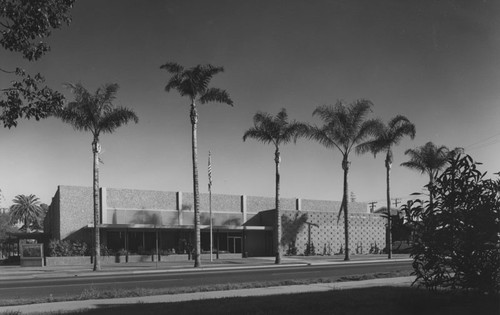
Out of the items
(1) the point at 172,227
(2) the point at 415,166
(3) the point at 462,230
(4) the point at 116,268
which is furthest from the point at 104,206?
(3) the point at 462,230

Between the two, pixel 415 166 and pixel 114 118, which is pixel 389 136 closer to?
pixel 415 166

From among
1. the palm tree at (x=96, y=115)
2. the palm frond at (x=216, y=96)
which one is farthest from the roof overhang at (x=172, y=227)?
the palm frond at (x=216, y=96)

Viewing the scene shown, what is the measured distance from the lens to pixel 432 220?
1060cm

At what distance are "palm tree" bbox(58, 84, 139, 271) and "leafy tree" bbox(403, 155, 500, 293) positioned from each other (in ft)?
70.8

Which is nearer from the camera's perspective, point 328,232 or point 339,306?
point 339,306

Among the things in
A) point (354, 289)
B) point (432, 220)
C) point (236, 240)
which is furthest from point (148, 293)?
point (236, 240)

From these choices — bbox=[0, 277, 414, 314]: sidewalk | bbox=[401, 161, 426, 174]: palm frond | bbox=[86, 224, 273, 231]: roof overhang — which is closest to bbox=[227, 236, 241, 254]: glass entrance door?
bbox=[86, 224, 273, 231]: roof overhang

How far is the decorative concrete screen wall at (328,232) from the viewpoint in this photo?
46.2m

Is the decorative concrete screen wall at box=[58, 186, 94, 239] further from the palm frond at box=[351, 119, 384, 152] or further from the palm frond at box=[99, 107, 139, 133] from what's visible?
the palm frond at box=[351, 119, 384, 152]

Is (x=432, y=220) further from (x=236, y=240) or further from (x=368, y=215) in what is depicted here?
(x=368, y=215)

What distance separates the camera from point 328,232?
48.2 m

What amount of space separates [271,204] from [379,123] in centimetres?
1718

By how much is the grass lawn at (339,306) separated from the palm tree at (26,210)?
87976 mm

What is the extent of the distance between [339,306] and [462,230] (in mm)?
2842
